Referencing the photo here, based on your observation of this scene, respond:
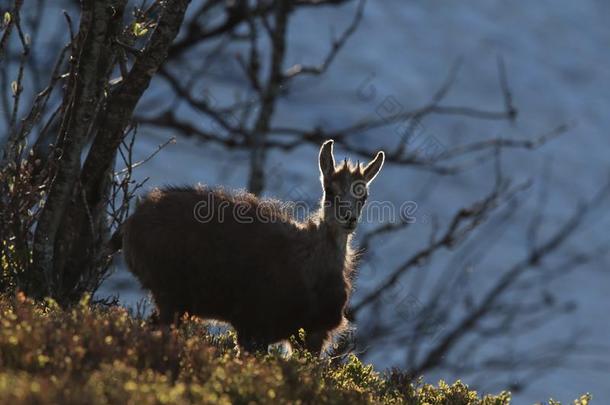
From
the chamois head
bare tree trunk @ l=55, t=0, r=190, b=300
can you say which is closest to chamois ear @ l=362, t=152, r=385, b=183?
the chamois head

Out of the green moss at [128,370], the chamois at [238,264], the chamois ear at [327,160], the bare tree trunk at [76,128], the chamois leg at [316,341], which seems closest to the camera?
the green moss at [128,370]

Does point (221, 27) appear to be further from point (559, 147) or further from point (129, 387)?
point (559, 147)

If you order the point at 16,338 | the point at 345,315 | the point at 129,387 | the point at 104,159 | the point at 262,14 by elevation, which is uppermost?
the point at 262,14

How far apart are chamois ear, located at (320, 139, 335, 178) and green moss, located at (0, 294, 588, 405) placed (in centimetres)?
244

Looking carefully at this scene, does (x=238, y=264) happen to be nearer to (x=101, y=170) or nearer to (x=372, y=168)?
(x=101, y=170)

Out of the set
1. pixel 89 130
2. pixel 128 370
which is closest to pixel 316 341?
pixel 89 130

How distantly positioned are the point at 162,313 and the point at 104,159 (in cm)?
153

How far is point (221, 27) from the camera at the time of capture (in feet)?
58.0

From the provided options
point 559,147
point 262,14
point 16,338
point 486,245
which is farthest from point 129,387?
point 559,147

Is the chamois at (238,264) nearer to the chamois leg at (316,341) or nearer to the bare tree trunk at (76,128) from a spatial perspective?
the chamois leg at (316,341)

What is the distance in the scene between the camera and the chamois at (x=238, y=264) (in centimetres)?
856

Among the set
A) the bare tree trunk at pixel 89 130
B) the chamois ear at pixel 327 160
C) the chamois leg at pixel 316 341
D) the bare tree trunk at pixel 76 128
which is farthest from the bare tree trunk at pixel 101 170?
the chamois leg at pixel 316 341

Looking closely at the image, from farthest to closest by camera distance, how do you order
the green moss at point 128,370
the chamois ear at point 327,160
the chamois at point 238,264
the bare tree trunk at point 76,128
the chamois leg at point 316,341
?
the chamois ear at point 327,160 < the chamois leg at point 316,341 < the bare tree trunk at point 76,128 < the chamois at point 238,264 < the green moss at point 128,370

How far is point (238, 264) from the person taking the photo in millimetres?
8617
